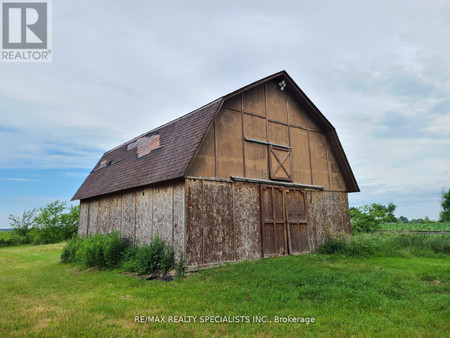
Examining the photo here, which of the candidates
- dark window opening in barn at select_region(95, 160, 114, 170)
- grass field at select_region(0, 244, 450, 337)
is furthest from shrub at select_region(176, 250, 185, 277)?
dark window opening in barn at select_region(95, 160, 114, 170)

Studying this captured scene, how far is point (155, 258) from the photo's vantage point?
9.42m

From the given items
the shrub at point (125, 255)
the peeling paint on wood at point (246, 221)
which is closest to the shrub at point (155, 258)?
the shrub at point (125, 255)

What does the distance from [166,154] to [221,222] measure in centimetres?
316

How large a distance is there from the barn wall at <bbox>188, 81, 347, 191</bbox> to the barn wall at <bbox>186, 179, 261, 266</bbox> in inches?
19.6

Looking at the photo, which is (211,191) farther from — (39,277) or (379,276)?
(39,277)

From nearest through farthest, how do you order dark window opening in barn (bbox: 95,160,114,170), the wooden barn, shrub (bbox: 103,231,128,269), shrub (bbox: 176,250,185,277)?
shrub (bbox: 176,250,185,277)
the wooden barn
shrub (bbox: 103,231,128,269)
dark window opening in barn (bbox: 95,160,114,170)

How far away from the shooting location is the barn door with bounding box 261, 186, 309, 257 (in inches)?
441

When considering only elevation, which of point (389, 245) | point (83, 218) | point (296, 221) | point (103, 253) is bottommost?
point (389, 245)

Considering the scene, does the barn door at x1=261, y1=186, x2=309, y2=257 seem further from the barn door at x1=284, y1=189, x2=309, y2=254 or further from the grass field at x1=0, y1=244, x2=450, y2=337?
the grass field at x1=0, y1=244, x2=450, y2=337

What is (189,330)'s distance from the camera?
4500 millimetres

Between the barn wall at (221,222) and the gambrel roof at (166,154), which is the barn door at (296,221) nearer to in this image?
the barn wall at (221,222)

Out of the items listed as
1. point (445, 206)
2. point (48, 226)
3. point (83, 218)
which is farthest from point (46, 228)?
point (445, 206)

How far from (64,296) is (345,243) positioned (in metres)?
10.6

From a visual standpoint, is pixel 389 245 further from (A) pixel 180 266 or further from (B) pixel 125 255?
(B) pixel 125 255
